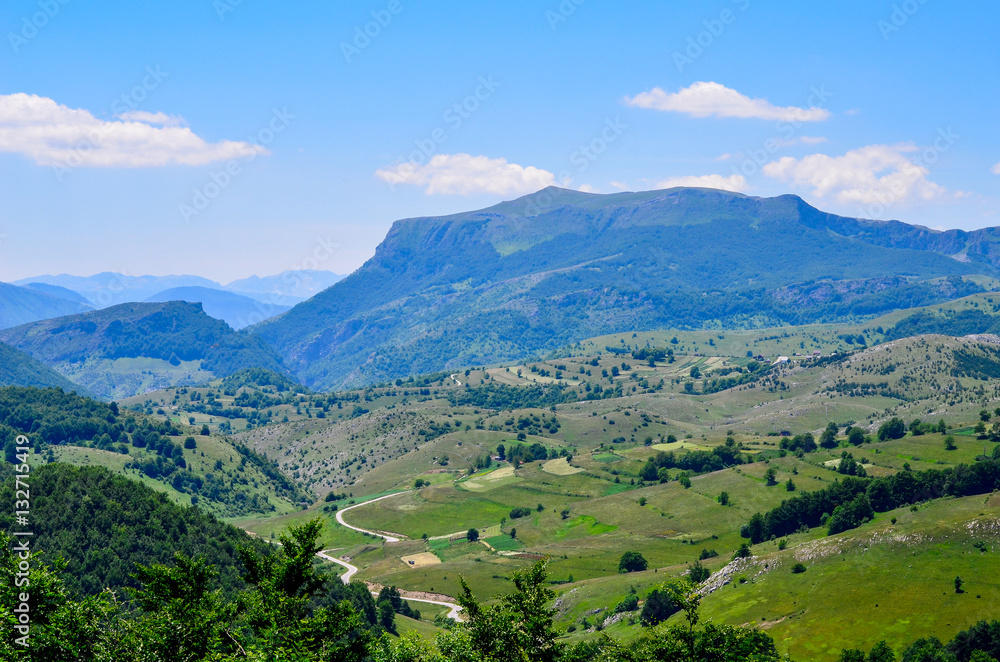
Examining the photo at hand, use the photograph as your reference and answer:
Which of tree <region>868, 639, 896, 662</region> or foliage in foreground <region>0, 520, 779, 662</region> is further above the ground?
foliage in foreground <region>0, 520, 779, 662</region>

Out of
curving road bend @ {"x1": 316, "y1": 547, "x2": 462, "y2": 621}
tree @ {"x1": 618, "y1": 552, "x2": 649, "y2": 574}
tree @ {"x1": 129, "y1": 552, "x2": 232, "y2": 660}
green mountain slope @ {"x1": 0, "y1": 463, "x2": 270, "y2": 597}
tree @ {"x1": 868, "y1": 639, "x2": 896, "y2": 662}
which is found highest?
tree @ {"x1": 129, "y1": 552, "x2": 232, "y2": 660}

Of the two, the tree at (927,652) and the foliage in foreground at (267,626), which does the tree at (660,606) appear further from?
the foliage in foreground at (267,626)

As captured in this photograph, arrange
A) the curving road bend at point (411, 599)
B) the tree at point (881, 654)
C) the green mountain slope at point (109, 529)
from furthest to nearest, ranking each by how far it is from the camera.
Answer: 1. the curving road bend at point (411, 599)
2. the green mountain slope at point (109, 529)
3. the tree at point (881, 654)

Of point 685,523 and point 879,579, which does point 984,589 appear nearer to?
point 879,579

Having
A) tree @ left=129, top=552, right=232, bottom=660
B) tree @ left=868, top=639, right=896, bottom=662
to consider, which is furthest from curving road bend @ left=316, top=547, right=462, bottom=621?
tree @ left=129, top=552, right=232, bottom=660

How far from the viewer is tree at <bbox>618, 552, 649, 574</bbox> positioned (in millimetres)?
168500

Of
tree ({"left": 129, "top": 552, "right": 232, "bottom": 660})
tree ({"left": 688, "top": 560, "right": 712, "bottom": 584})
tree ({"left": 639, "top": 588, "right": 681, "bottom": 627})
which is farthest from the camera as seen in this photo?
tree ({"left": 688, "top": 560, "right": 712, "bottom": 584})

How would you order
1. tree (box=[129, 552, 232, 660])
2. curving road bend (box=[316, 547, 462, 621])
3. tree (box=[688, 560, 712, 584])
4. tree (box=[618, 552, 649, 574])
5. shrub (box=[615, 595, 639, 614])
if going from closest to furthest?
tree (box=[129, 552, 232, 660])
shrub (box=[615, 595, 639, 614])
tree (box=[688, 560, 712, 584])
curving road bend (box=[316, 547, 462, 621])
tree (box=[618, 552, 649, 574])

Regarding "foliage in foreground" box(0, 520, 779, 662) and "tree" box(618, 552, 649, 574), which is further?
"tree" box(618, 552, 649, 574)

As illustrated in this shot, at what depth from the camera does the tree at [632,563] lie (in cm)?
16850

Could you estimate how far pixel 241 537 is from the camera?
164 m

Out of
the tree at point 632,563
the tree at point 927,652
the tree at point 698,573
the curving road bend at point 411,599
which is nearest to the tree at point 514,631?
the tree at point 927,652

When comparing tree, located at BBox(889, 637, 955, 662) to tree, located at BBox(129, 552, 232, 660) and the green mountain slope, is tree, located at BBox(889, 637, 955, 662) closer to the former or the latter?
tree, located at BBox(129, 552, 232, 660)

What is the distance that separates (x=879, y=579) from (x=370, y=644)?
328ft
